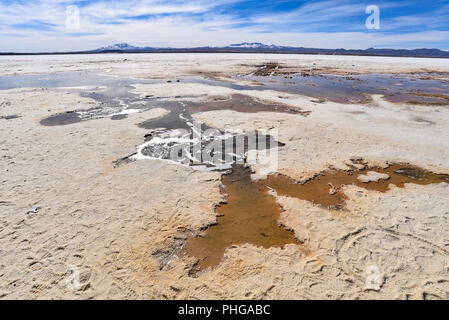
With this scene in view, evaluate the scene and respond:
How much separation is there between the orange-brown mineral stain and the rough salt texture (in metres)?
0.20

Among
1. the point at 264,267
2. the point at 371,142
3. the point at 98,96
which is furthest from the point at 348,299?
the point at 98,96

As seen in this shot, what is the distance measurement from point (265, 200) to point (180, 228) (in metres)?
2.04

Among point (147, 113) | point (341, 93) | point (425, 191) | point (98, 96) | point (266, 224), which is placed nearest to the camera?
point (266, 224)

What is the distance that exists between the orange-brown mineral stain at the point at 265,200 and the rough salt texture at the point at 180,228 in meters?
0.20

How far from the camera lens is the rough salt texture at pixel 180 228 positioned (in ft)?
11.7

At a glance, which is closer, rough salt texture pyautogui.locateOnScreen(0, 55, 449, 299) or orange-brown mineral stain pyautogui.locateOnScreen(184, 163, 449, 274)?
rough salt texture pyautogui.locateOnScreen(0, 55, 449, 299)

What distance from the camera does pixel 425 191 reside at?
5.79 metres

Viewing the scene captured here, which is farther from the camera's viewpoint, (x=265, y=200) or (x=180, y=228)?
(x=265, y=200)

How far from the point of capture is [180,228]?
15.4 ft

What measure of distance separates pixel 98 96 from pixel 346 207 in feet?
52.6

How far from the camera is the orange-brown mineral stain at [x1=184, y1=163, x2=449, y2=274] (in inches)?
173

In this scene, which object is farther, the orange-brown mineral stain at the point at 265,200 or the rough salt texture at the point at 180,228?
the orange-brown mineral stain at the point at 265,200

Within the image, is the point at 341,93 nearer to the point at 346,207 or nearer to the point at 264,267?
the point at 346,207

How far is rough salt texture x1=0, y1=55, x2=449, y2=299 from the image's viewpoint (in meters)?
3.57
